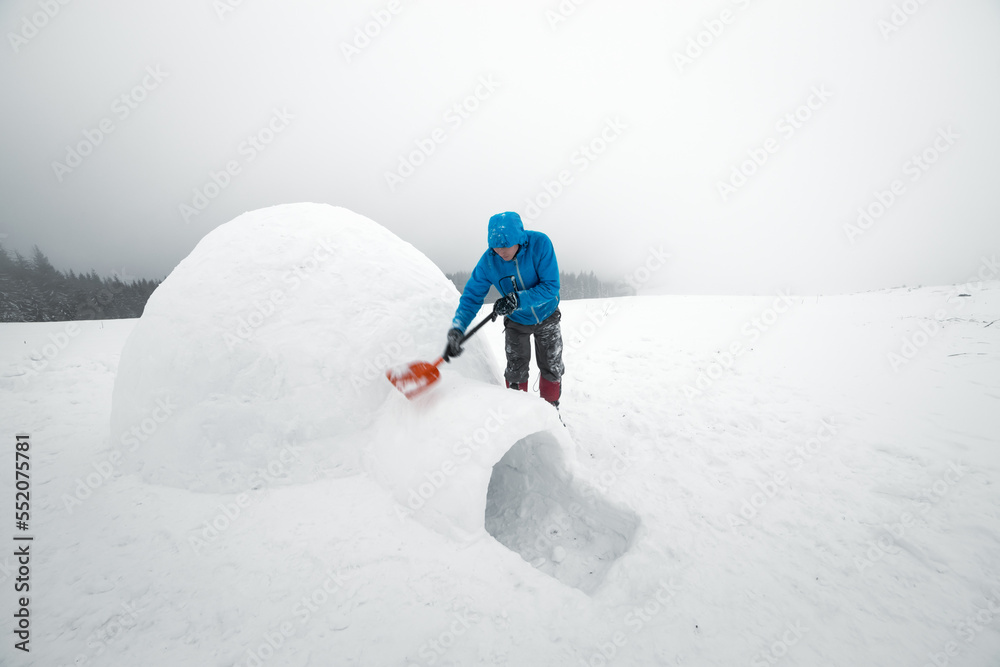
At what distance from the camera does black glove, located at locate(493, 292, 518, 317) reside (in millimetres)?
3627

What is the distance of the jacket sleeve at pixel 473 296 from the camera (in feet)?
11.8

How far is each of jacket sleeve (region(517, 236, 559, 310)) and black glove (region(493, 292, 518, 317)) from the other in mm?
57

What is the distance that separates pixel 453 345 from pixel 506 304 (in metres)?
0.74

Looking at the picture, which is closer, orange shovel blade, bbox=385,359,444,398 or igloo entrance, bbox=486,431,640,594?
igloo entrance, bbox=486,431,640,594

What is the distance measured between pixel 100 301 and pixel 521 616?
40116 mm

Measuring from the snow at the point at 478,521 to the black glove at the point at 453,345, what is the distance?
0.76 feet

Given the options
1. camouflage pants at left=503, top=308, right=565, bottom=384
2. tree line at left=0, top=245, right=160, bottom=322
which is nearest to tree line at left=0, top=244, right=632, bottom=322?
tree line at left=0, top=245, right=160, bottom=322

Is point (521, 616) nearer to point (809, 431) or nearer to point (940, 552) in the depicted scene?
point (940, 552)

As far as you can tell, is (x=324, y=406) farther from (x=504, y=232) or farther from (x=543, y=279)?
(x=543, y=279)

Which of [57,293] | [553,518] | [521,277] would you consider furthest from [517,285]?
[57,293]

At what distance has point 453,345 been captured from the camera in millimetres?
3416

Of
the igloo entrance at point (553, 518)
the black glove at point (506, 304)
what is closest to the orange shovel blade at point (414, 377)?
the black glove at point (506, 304)

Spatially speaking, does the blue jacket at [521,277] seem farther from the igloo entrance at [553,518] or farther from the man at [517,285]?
the igloo entrance at [553,518]

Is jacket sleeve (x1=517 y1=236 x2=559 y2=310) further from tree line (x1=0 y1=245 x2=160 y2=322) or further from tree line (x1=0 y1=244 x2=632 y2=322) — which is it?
tree line (x1=0 y1=245 x2=160 y2=322)
